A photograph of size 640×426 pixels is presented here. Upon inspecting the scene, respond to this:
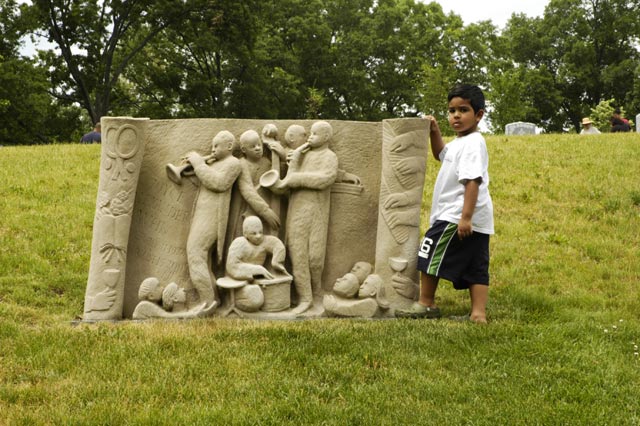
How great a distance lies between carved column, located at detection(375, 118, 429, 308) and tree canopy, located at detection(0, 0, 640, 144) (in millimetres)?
20442

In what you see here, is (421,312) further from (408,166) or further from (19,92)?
(19,92)

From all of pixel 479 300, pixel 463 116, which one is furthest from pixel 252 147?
pixel 479 300

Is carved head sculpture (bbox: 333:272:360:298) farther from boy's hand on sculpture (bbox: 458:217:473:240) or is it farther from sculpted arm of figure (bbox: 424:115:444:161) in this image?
sculpted arm of figure (bbox: 424:115:444:161)

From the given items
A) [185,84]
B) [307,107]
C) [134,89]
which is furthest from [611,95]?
[134,89]

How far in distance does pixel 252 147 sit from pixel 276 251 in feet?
3.25

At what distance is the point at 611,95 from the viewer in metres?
36.5

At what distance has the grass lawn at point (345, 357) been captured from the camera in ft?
12.4

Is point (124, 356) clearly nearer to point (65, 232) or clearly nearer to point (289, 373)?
point (289, 373)

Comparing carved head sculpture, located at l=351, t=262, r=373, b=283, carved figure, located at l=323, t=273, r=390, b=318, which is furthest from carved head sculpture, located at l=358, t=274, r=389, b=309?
carved head sculpture, located at l=351, t=262, r=373, b=283

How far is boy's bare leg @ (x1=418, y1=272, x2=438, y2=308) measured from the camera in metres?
5.67

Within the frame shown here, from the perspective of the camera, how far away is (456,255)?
5453 millimetres

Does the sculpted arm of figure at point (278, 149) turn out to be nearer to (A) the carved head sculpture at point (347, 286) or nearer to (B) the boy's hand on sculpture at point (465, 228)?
(A) the carved head sculpture at point (347, 286)

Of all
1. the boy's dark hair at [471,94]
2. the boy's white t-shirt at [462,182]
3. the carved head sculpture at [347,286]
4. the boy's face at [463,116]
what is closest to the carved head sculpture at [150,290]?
the carved head sculpture at [347,286]

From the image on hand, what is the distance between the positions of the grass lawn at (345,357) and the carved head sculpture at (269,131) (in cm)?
178
